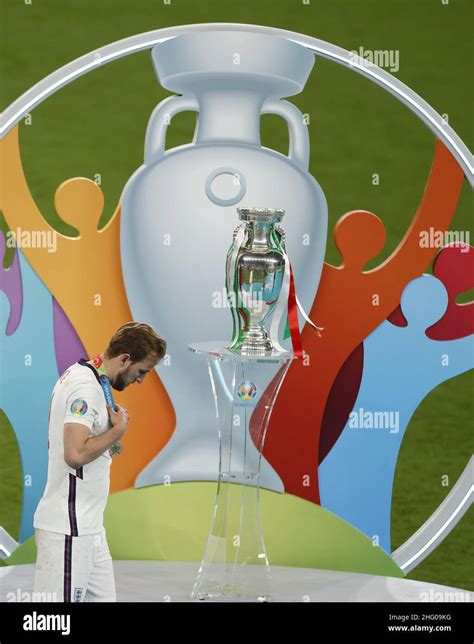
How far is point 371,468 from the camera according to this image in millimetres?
5234

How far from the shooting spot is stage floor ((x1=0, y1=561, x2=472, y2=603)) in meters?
4.65

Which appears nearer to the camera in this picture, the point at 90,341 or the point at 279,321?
the point at 279,321

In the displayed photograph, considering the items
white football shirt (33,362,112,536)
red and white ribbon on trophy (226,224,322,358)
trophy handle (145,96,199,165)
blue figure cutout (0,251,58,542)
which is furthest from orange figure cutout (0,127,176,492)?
white football shirt (33,362,112,536)

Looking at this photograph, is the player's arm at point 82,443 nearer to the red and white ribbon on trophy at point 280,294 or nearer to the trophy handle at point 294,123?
the red and white ribbon on trophy at point 280,294

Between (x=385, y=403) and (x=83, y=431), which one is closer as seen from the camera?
(x=83, y=431)

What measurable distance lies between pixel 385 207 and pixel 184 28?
3.78 meters

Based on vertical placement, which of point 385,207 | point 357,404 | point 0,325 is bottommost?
point 357,404

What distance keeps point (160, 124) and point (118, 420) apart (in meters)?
1.61

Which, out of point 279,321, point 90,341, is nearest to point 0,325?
point 90,341

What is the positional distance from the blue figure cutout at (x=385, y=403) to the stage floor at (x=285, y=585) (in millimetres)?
318

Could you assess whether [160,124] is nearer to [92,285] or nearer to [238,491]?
[92,285]

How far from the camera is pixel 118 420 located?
3887mm

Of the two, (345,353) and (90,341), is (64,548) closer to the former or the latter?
(90,341)

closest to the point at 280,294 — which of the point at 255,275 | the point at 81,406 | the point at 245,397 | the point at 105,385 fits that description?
the point at 255,275
